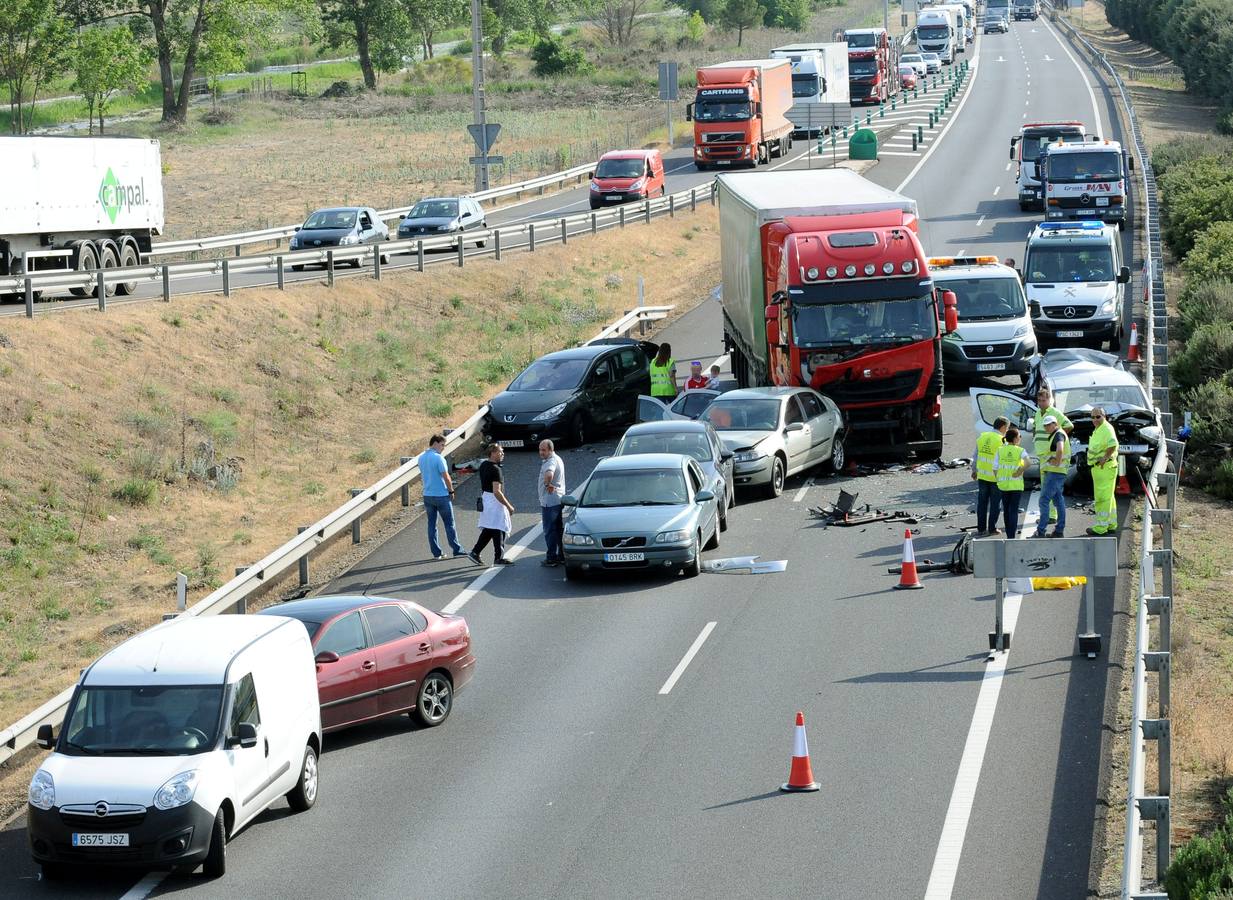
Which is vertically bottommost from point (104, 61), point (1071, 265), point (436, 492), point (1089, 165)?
point (436, 492)

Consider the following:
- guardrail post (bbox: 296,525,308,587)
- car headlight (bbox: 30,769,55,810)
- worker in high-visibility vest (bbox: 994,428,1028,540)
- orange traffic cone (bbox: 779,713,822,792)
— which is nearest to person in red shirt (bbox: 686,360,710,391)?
worker in high-visibility vest (bbox: 994,428,1028,540)

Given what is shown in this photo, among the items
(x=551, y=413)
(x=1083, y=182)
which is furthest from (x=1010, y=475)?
(x=1083, y=182)

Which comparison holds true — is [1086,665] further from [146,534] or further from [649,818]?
[146,534]

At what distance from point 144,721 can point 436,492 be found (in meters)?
9.52

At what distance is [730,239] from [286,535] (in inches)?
436

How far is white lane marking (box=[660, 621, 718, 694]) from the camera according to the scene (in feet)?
55.0

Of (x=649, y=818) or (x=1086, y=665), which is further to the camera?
(x=1086, y=665)

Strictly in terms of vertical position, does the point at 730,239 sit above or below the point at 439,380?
above

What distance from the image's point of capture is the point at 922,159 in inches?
2537

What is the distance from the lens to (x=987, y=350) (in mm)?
30781

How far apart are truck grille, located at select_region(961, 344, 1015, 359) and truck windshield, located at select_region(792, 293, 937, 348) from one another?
15.1 feet

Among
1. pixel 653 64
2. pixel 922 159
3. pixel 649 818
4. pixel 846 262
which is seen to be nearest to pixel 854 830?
pixel 649 818

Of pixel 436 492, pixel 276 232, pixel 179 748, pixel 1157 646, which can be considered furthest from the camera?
pixel 276 232

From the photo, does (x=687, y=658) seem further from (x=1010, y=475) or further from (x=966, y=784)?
(x=1010, y=475)
